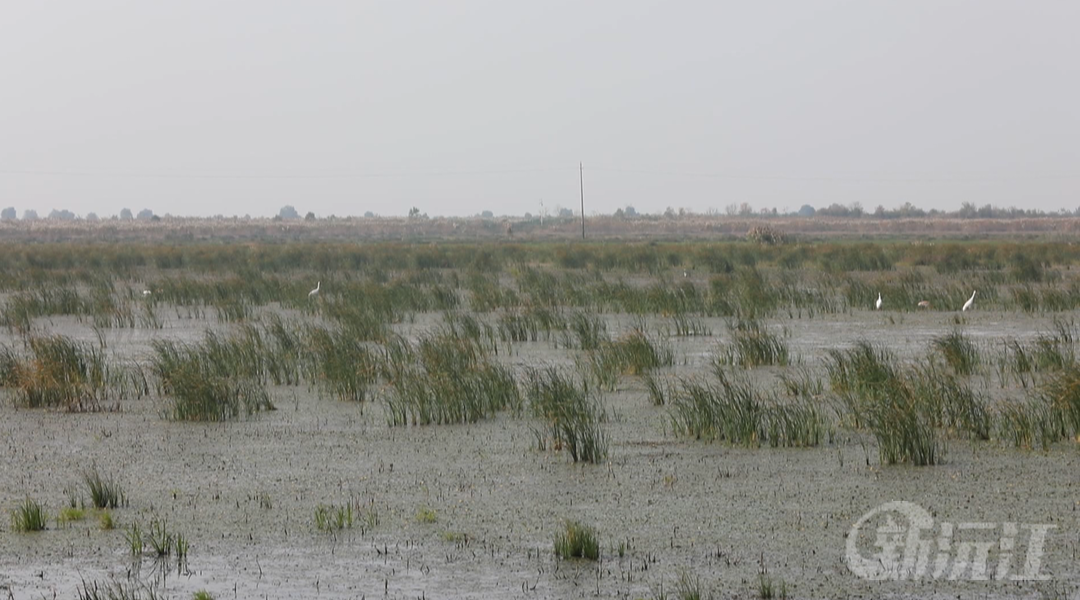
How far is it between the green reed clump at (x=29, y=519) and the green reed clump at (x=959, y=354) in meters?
8.81

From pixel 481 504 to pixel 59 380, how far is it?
6.07 metres

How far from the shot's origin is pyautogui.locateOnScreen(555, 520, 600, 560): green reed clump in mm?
6555

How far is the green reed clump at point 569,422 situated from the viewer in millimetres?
9078

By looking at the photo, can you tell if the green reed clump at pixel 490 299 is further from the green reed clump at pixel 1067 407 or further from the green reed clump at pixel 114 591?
the green reed clump at pixel 114 591

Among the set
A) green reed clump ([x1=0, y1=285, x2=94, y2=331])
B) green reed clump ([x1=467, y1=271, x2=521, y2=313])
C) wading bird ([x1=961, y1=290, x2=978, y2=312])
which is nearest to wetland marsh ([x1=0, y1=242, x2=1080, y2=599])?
wading bird ([x1=961, y1=290, x2=978, y2=312])

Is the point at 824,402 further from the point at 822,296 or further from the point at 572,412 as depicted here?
the point at 822,296

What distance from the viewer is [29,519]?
7348 millimetres

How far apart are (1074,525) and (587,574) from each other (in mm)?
2747

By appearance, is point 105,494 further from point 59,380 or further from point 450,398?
point 59,380

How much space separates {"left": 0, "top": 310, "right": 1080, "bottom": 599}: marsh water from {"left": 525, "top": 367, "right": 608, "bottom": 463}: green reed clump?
12 centimetres

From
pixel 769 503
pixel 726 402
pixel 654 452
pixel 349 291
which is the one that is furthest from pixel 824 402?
pixel 349 291

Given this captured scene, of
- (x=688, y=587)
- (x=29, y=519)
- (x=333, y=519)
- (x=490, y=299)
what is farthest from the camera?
(x=490, y=299)

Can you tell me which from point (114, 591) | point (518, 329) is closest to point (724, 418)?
point (114, 591)

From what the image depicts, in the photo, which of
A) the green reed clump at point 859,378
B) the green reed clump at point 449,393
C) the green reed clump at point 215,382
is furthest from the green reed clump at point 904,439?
the green reed clump at point 215,382
